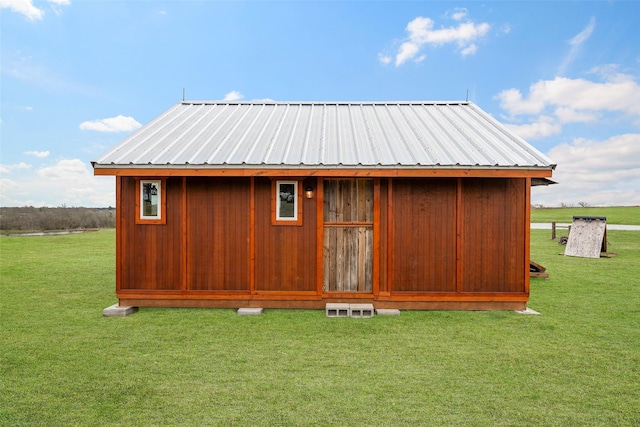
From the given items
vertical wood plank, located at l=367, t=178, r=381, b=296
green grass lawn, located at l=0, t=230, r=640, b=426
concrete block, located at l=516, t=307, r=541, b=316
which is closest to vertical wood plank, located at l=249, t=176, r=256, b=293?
green grass lawn, located at l=0, t=230, r=640, b=426

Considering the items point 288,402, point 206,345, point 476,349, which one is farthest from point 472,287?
point 206,345

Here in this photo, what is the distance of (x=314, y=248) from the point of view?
707cm

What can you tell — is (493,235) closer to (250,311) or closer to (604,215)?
(250,311)

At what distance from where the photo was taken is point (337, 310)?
Answer: 6715 millimetres

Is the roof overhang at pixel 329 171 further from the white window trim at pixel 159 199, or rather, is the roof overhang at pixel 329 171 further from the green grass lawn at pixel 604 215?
the green grass lawn at pixel 604 215

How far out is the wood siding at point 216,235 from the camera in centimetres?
709

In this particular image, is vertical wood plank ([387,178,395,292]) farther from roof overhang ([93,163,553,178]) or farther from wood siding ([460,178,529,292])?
wood siding ([460,178,529,292])

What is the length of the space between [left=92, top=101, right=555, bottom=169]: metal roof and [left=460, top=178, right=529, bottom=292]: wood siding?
0.66 metres

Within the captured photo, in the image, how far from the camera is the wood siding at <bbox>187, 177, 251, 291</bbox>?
7094 mm

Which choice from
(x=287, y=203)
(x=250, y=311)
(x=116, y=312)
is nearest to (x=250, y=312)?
(x=250, y=311)

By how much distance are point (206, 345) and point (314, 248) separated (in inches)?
111

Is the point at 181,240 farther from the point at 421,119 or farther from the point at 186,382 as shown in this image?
the point at 421,119

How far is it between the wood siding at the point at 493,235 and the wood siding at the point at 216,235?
4.73m

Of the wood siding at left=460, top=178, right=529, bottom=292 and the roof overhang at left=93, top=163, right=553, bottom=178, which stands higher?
the roof overhang at left=93, top=163, right=553, bottom=178
